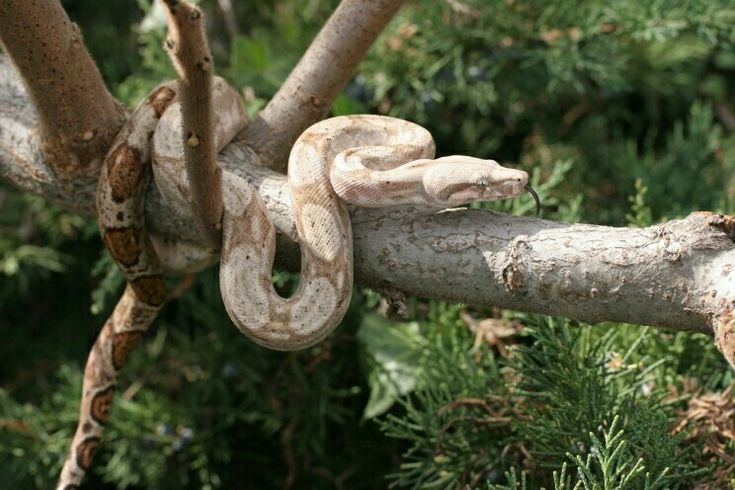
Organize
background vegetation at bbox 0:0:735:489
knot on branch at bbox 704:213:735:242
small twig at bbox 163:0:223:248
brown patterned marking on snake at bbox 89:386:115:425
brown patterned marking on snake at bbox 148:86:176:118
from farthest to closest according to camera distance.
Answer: brown patterned marking on snake at bbox 89:386:115:425 < brown patterned marking on snake at bbox 148:86:176:118 < background vegetation at bbox 0:0:735:489 < knot on branch at bbox 704:213:735:242 < small twig at bbox 163:0:223:248

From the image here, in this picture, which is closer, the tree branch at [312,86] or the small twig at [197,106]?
the small twig at [197,106]

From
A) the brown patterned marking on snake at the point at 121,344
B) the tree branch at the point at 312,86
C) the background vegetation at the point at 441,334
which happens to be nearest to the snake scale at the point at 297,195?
the tree branch at the point at 312,86

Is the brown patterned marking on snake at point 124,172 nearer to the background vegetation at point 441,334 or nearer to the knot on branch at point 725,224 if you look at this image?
the background vegetation at point 441,334

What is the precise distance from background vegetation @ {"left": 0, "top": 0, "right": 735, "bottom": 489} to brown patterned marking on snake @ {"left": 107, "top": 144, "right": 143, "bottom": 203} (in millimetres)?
961

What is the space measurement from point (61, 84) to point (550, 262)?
1.65 m

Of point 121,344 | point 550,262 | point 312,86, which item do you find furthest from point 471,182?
point 121,344

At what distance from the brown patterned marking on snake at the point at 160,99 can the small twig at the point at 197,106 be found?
607 mm

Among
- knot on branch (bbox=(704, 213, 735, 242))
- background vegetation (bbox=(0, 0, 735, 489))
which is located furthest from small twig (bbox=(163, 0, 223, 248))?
knot on branch (bbox=(704, 213, 735, 242))

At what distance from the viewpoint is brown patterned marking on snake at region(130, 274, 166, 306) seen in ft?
10.6

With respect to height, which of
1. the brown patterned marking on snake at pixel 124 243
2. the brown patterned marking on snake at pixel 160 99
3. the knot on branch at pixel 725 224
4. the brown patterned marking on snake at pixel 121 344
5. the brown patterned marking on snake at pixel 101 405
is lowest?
the brown patterned marking on snake at pixel 101 405

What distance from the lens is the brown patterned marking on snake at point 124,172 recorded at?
296 centimetres

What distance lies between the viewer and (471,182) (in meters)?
2.77

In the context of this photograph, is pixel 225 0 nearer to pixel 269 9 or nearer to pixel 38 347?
pixel 269 9

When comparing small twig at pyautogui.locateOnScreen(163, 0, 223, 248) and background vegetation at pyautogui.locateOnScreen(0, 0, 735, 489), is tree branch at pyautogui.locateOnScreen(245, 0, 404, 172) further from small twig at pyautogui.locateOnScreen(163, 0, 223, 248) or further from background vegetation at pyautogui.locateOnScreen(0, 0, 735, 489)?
background vegetation at pyautogui.locateOnScreen(0, 0, 735, 489)
